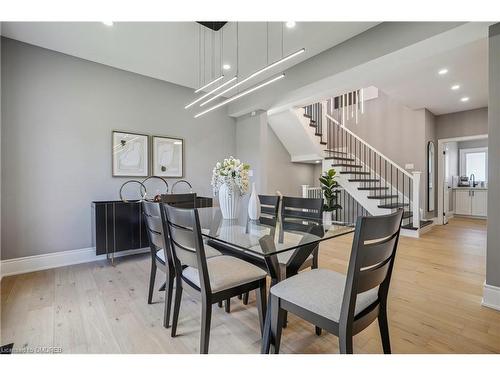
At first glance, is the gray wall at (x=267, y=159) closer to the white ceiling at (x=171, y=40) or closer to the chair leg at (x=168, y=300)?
the white ceiling at (x=171, y=40)

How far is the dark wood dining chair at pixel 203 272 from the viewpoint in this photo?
4.53ft

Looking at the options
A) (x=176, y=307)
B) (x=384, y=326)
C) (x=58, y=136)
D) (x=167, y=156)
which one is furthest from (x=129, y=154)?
(x=384, y=326)

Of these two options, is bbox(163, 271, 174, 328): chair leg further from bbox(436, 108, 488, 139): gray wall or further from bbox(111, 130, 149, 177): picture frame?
bbox(436, 108, 488, 139): gray wall

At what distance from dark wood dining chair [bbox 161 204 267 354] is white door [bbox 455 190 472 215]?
816 cm

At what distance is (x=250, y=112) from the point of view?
4.66m

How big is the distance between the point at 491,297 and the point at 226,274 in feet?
7.51

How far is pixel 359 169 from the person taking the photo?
6094mm

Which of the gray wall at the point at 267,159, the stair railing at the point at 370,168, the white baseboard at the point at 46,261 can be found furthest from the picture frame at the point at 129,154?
the stair railing at the point at 370,168

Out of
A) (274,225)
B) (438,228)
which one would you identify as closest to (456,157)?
(438,228)

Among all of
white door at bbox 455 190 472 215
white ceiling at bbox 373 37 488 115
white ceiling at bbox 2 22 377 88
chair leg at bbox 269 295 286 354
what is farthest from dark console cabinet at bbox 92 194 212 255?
white door at bbox 455 190 472 215

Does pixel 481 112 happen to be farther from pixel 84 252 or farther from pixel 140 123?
pixel 84 252

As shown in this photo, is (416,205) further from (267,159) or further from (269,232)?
(269,232)

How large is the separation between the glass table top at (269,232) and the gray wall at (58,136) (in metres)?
2.08

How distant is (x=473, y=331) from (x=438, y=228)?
455 centimetres
